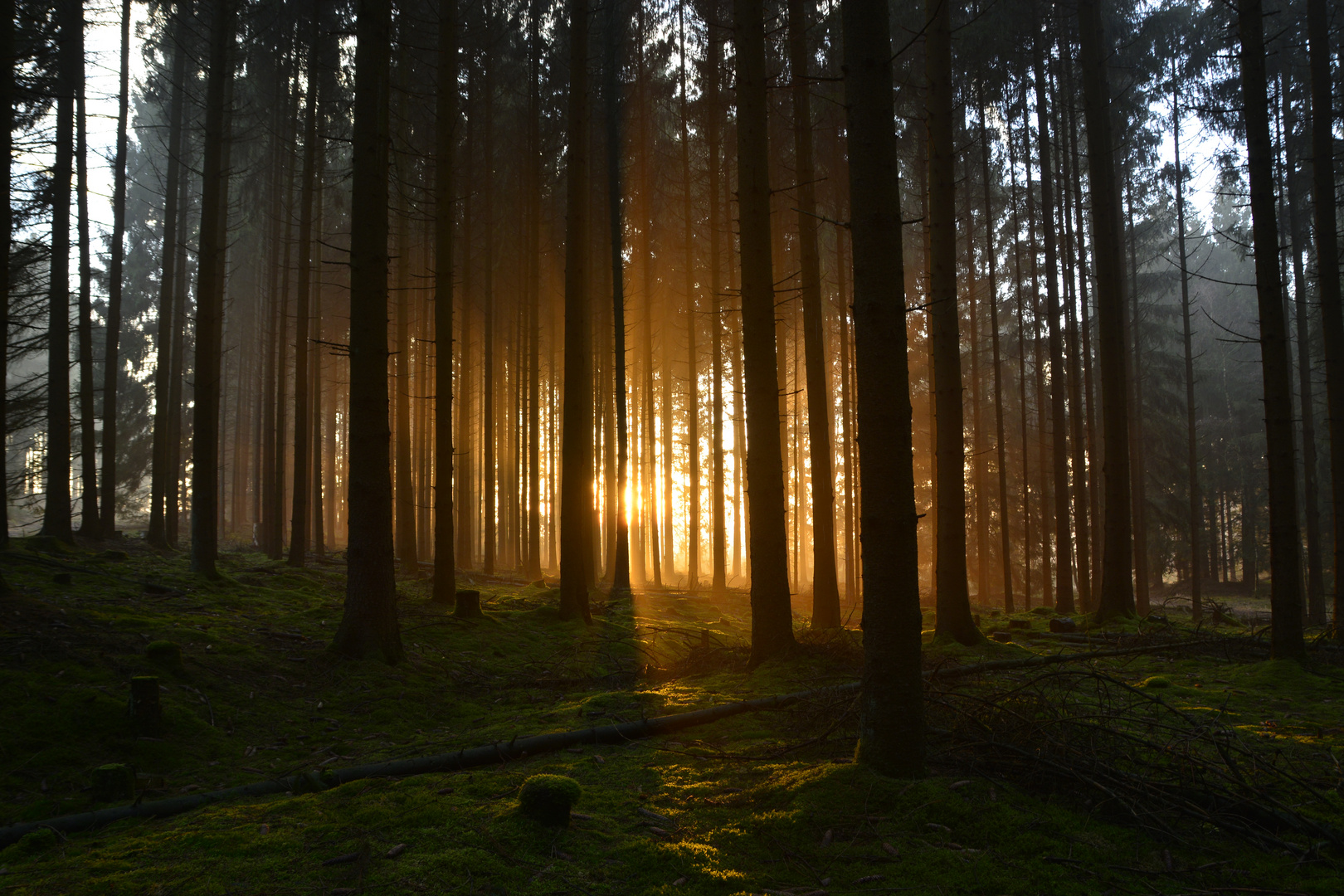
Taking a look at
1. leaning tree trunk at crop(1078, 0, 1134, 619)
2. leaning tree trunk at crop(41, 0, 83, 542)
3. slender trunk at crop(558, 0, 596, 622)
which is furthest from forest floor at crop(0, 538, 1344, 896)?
leaning tree trunk at crop(41, 0, 83, 542)

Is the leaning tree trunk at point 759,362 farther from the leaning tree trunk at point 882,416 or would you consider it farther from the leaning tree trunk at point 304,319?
the leaning tree trunk at point 304,319

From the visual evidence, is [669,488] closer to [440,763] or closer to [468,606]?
[468,606]

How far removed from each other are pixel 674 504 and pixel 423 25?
34379 mm

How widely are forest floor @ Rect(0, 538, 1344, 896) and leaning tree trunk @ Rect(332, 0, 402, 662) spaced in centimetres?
53

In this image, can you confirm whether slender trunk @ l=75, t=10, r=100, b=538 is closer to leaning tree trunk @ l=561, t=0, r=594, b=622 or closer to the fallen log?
leaning tree trunk @ l=561, t=0, r=594, b=622

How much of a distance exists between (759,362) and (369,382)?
14.5ft

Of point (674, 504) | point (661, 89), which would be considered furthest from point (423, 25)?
point (674, 504)

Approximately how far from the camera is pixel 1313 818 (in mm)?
3201

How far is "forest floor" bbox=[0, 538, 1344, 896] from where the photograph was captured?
288 cm

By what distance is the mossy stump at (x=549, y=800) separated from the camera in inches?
131

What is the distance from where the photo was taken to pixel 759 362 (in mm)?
7758

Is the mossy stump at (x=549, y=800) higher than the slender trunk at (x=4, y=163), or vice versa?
the slender trunk at (x=4, y=163)

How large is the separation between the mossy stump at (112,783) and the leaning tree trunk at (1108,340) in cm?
1320

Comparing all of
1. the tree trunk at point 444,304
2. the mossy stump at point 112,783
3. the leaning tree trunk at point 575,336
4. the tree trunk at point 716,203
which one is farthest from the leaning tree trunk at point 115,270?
the mossy stump at point 112,783
